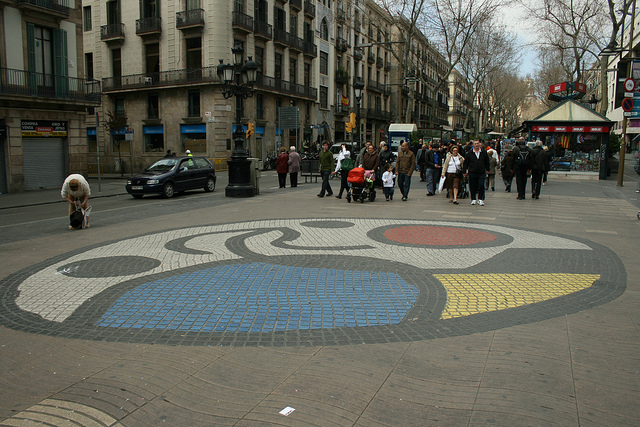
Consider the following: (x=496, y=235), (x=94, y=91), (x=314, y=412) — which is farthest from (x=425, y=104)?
(x=314, y=412)

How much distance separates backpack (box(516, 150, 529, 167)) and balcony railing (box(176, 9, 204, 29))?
2770 cm

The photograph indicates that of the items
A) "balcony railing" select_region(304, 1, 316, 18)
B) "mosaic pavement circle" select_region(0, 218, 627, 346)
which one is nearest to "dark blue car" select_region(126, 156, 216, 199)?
"mosaic pavement circle" select_region(0, 218, 627, 346)

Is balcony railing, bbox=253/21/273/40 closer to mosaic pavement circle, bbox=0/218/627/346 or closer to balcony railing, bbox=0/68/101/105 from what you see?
balcony railing, bbox=0/68/101/105

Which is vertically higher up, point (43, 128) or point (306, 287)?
point (43, 128)

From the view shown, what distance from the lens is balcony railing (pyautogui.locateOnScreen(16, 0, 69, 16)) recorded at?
69.4 feet

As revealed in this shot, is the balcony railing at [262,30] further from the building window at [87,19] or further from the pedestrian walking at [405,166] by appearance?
the pedestrian walking at [405,166]

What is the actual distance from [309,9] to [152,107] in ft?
60.1

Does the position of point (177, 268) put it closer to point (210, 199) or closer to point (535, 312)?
point (535, 312)

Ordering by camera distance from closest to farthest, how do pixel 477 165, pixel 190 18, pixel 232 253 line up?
pixel 232 253, pixel 477 165, pixel 190 18

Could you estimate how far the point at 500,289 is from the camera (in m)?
5.80

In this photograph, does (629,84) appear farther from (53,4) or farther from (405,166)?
(53,4)

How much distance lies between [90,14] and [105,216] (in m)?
35.8

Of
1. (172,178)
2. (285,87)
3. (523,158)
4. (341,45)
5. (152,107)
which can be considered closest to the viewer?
(523,158)

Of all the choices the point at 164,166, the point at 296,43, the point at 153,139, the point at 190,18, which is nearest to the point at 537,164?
the point at 164,166
